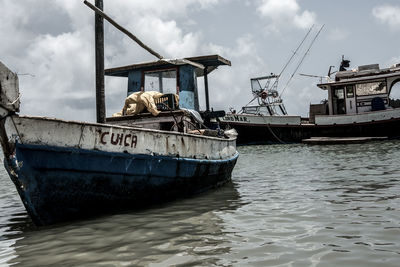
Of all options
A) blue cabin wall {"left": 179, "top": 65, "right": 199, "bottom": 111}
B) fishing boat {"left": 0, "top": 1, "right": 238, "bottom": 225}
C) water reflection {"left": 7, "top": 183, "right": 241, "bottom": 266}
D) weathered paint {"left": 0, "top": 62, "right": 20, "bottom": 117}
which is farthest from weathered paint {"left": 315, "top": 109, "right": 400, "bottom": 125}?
weathered paint {"left": 0, "top": 62, "right": 20, "bottom": 117}

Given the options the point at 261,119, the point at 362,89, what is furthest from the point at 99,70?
the point at 362,89

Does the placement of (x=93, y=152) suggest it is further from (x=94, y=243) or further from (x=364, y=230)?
(x=364, y=230)

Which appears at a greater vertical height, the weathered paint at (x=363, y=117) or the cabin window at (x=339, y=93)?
the cabin window at (x=339, y=93)

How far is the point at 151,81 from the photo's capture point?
9.99m

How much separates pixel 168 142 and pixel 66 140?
1701mm

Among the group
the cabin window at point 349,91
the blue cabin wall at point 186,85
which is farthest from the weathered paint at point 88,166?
the cabin window at point 349,91

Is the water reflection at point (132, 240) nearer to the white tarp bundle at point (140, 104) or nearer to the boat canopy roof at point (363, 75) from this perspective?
the white tarp bundle at point (140, 104)

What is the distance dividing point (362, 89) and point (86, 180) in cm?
2074

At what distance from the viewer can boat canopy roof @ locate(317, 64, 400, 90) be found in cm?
2112

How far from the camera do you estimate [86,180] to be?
16.1 ft

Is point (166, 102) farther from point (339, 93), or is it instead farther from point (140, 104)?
point (339, 93)

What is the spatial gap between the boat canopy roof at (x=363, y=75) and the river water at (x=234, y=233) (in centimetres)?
1613

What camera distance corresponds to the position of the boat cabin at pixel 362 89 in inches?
836

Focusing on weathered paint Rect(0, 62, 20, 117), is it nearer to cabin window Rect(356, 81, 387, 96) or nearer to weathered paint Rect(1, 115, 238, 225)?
weathered paint Rect(1, 115, 238, 225)
